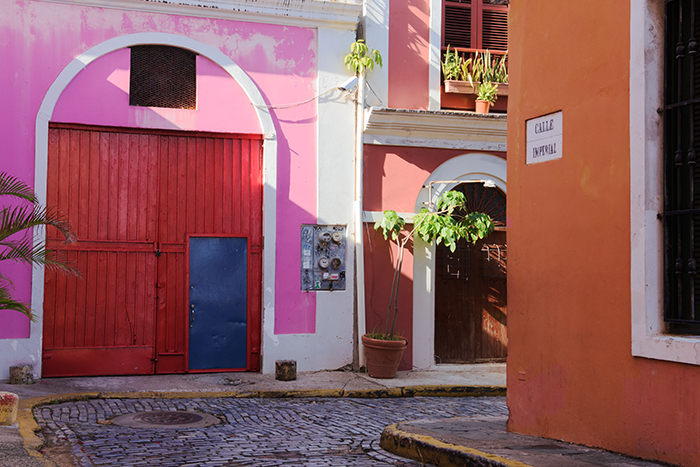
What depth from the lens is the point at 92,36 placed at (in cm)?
918

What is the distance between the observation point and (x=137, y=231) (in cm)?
940

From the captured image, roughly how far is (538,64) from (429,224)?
14.3 ft

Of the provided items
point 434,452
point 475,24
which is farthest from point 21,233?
point 475,24

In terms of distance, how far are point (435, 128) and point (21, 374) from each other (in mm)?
6500

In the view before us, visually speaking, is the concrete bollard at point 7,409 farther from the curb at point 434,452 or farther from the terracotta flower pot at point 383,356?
the terracotta flower pot at point 383,356

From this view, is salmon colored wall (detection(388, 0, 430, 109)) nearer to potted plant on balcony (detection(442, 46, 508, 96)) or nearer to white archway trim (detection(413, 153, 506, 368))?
potted plant on balcony (detection(442, 46, 508, 96))

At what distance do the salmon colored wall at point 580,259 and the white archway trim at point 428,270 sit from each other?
4.53m

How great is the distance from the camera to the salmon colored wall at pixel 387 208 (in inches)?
400

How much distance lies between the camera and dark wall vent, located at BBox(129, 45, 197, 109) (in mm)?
9414

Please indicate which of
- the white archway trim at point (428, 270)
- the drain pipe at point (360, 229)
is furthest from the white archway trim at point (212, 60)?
the white archway trim at point (428, 270)

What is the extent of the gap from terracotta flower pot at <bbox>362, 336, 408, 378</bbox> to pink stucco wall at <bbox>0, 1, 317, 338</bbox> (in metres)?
0.96

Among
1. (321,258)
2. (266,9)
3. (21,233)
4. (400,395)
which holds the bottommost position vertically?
(400,395)

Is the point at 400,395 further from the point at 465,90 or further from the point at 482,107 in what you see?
the point at 465,90

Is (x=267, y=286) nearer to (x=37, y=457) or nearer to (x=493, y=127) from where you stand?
(x=493, y=127)
